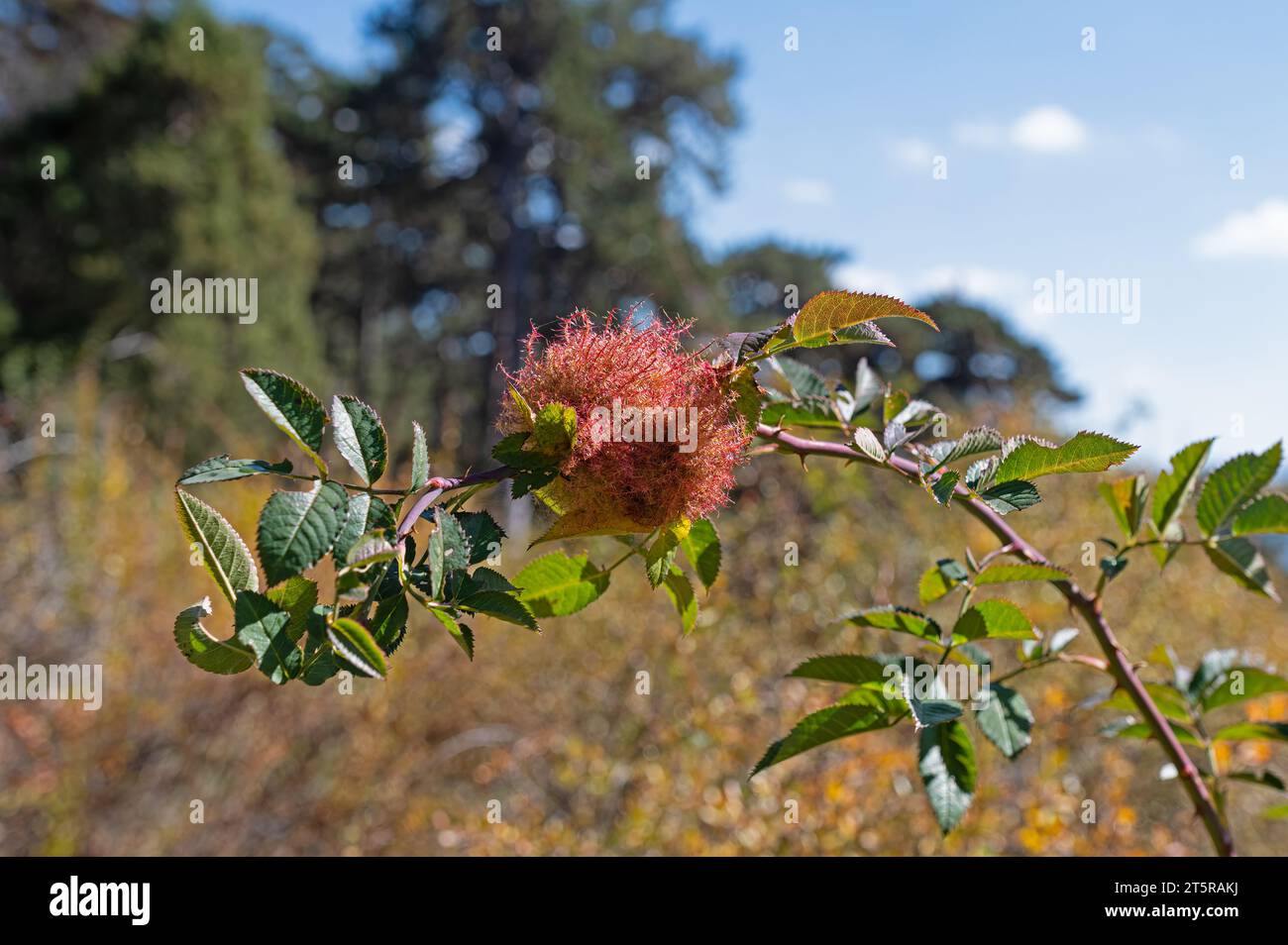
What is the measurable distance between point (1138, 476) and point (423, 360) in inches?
670

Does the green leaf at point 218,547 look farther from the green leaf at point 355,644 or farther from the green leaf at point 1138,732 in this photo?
the green leaf at point 1138,732

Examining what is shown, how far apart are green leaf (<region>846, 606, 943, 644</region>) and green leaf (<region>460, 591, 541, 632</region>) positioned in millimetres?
293

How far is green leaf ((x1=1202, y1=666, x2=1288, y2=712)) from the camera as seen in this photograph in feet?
2.74

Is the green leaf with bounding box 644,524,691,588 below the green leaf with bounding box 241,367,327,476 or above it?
below

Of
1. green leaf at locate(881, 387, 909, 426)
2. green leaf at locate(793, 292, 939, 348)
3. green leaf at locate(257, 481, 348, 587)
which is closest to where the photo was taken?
green leaf at locate(257, 481, 348, 587)

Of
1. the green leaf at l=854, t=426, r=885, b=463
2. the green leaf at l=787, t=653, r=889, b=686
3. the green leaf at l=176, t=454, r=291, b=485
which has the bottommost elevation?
the green leaf at l=787, t=653, r=889, b=686

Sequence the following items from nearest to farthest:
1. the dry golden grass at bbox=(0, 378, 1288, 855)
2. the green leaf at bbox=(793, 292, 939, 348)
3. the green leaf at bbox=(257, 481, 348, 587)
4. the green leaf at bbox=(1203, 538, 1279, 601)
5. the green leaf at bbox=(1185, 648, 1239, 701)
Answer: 1. the green leaf at bbox=(257, 481, 348, 587)
2. the green leaf at bbox=(793, 292, 939, 348)
3. the green leaf at bbox=(1203, 538, 1279, 601)
4. the green leaf at bbox=(1185, 648, 1239, 701)
5. the dry golden grass at bbox=(0, 378, 1288, 855)

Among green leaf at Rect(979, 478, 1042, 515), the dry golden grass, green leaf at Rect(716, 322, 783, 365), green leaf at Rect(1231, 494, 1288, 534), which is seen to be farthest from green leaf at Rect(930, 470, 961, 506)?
the dry golden grass

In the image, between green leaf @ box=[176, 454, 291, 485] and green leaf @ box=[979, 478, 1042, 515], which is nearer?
green leaf @ box=[176, 454, 291, 485]

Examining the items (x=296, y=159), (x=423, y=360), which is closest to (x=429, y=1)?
(x=296, y=159)

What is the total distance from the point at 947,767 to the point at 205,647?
0.52 meters

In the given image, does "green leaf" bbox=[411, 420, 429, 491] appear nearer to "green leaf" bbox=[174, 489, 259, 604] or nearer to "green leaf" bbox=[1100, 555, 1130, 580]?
"green leaf" bbox=[174, 489, 259, 604]

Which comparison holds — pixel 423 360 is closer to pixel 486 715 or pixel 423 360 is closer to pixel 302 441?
pixel 486 715

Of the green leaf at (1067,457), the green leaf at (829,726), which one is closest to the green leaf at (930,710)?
the green leaf at (829,726)
